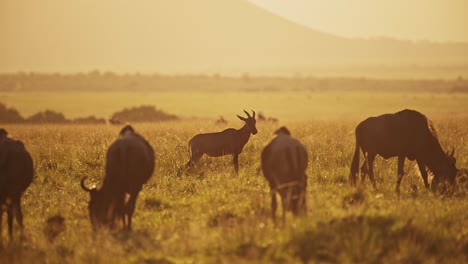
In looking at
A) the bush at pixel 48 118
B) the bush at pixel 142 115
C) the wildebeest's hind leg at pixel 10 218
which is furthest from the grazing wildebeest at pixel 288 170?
the bush at pixel 142 115

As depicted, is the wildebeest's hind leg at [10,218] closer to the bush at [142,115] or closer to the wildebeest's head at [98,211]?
the wildebeest's head at [98,211]

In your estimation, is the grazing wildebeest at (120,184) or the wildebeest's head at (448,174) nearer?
the grazing wildebeest at (120,184)

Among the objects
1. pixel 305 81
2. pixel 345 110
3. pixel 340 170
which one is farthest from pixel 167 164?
pixel 305 81

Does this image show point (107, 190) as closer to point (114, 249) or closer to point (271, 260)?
point (114, 249)

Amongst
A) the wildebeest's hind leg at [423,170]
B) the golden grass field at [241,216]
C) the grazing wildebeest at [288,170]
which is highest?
the grazing wildebeest at [288,170]

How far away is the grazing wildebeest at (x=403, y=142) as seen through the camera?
14156 mm

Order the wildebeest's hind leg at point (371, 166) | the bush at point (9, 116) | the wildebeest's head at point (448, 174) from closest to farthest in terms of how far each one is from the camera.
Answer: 1. the wildebeest's head at point (448, 174)
2. the wildebeest's hind leg at point (371, 166)
3. the bush at point (9, 116)

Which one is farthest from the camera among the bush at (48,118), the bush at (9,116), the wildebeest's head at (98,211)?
the bush at (48,118)

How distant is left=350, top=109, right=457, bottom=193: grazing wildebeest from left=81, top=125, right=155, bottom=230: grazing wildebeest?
205 inches

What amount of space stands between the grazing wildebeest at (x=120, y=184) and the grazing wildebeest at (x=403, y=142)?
17.1ft

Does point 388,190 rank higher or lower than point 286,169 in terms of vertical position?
lower

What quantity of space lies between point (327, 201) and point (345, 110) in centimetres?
5176

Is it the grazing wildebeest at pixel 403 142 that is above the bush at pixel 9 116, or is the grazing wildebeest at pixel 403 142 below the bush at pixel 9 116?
above

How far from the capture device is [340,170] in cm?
1600
